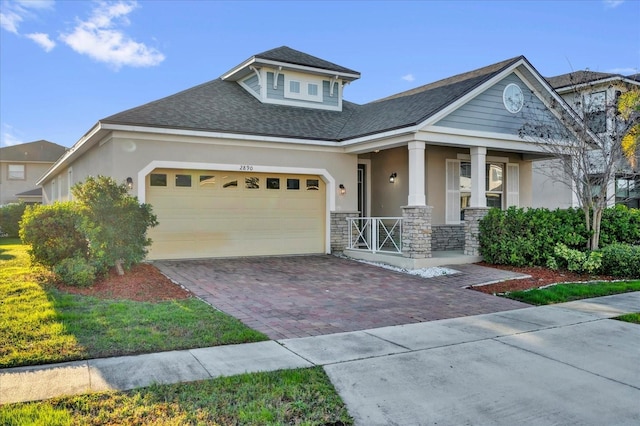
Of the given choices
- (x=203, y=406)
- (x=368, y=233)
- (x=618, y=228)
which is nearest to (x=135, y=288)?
(x=203, y=406)

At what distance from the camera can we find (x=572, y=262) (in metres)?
11.5

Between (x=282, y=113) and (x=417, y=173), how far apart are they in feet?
17.7

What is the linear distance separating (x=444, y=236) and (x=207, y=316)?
10034mm

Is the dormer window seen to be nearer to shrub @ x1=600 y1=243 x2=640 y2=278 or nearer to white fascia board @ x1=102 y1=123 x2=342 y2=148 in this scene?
white fascia board @ x1=102 y1=123 x2=342 y2=148

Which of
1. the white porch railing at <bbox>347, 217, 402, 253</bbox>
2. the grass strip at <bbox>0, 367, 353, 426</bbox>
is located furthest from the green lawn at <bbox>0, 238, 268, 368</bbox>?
the white porch railing at <bbox>347, 217, 402, 253</bbox>

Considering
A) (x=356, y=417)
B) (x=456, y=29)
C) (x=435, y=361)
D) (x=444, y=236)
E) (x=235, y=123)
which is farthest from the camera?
(x=456, y=29)

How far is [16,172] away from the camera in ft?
120

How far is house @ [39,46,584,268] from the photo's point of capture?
1214cm

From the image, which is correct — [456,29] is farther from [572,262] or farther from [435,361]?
[435,361]

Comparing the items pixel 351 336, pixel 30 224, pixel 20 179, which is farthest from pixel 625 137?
pixel 20 179

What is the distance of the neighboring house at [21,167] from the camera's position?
119 ft

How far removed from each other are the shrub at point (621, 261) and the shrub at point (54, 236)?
38.9 ft

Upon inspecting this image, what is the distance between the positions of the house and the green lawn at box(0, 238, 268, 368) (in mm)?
4724

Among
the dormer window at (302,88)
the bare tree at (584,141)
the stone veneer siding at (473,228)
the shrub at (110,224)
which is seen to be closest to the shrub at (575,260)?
the bare tree at (584,141)
